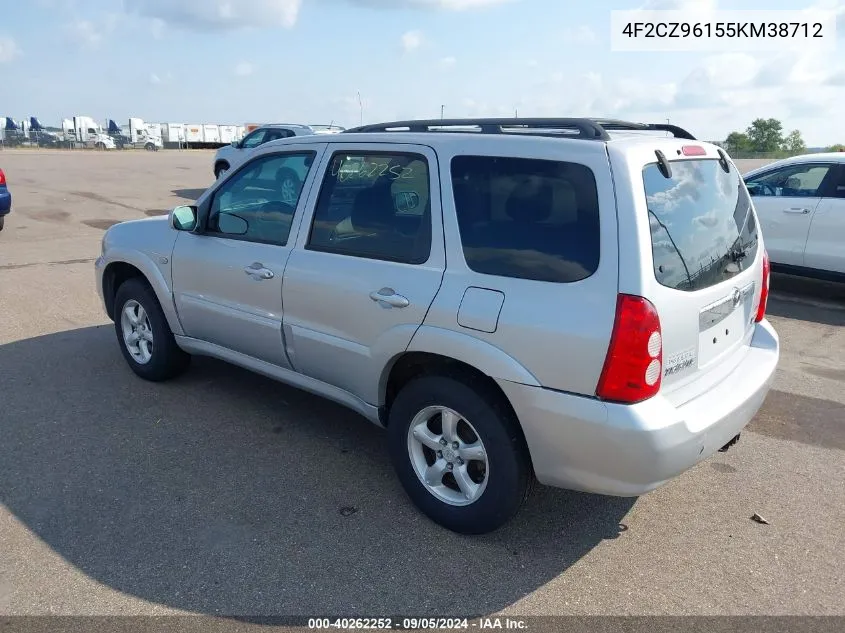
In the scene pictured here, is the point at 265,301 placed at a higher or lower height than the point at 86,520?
higher

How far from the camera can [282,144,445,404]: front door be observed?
3.31 meters

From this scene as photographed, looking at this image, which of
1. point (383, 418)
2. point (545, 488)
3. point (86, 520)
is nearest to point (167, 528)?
point (86, 520)

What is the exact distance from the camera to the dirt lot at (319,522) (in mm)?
2906

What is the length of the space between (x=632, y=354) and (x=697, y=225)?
0.80 metres

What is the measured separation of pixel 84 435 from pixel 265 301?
1.40 meters

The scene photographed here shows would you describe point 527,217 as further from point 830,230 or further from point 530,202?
point 830,230

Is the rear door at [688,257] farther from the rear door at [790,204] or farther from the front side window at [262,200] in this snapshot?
the rear door at [790,204]

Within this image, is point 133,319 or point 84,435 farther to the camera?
point 133,319

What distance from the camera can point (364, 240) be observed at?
361 cm

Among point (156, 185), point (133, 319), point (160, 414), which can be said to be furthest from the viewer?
point (156, 185)

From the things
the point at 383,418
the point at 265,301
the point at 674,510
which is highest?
the point at 265,301

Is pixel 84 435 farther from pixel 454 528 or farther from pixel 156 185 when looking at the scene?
pixel 156 185

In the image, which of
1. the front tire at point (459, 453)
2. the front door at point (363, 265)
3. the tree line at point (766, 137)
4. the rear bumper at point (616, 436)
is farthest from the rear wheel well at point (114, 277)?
the tree line at point (766, 137)

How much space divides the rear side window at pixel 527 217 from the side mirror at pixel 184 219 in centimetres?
203
